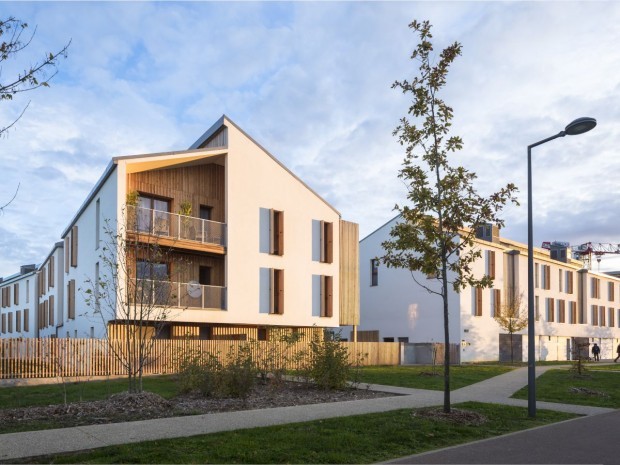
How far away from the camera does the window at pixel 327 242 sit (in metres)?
34.2

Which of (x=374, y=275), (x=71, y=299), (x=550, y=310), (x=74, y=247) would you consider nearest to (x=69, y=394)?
(x=71, y=299)

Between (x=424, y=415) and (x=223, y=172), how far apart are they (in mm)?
22260

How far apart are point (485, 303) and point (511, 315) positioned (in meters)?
3.06

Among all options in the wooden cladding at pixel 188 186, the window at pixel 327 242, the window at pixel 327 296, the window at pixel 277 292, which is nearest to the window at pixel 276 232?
the window at pixel 277 292

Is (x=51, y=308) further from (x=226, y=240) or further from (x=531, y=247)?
(x=531, y=247)

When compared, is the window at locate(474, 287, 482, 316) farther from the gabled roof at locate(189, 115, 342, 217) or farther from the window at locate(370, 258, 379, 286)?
the gabled roof at locate(189, 115, 342, 217)

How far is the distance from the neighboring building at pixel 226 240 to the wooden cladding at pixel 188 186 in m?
0.05

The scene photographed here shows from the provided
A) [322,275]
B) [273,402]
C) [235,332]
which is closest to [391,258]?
[273,402]

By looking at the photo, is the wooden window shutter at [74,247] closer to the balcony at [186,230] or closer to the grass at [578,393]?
the balcony at [186,230]

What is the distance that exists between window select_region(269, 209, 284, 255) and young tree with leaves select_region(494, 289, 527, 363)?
17.4 m

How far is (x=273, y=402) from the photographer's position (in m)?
13.9

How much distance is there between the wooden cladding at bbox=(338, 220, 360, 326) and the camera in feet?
116

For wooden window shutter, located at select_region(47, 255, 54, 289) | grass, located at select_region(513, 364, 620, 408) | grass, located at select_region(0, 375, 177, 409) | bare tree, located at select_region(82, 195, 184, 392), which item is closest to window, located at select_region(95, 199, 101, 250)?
bare tree, located at select_region(82, 195, 184, 392)

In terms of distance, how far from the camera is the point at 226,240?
97.3 ft
